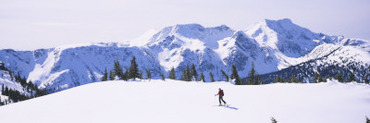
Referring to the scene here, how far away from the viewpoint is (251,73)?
9338 cm

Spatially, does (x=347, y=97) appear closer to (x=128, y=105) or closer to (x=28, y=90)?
(x=128, y=105)

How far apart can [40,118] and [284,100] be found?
26.2 meters

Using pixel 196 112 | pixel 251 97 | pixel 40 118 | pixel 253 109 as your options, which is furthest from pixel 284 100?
pixel 40 118

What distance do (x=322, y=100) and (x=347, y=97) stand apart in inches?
165

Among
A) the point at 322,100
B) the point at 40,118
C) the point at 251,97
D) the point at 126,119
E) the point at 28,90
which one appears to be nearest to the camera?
the point at 126,119

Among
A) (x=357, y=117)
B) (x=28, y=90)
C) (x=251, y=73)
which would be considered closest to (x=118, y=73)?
(x=251, y=73)

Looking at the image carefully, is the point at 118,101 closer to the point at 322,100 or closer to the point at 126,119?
the point at 126,119

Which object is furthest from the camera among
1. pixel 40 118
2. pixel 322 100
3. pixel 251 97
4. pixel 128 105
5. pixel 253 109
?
pixel 251 97

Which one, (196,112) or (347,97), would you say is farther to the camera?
(347,97)

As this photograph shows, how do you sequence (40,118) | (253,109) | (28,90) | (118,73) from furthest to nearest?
(28,90)
(118,73)
(253,109)
(40,118)

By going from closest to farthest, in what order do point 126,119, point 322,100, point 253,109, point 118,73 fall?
point 126,119 < point 253,109 < point 322,100 < point 118,73

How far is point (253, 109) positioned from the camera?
80.7 ft

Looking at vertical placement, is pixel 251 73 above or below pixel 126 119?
above

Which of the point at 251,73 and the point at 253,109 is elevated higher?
the point at 251,73
